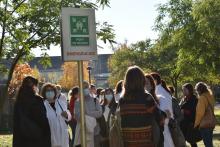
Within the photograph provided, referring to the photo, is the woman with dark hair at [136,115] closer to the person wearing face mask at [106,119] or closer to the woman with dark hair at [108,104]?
the woman with dark hair at [108,104]

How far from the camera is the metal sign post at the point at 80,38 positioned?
704cm

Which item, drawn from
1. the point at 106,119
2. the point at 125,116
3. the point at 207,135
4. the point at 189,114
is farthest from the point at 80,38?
the point at 189,114

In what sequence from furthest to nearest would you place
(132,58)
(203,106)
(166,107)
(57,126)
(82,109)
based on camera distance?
1. (132,58)
2. (203,106)
3. (57,126)
4. (166,107)
5. (82,109)

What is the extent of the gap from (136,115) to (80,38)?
47.0 inches

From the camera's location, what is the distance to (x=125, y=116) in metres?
7.20

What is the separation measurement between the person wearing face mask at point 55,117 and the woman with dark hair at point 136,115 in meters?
3.76

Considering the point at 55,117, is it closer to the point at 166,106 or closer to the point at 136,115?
the point at 166,106

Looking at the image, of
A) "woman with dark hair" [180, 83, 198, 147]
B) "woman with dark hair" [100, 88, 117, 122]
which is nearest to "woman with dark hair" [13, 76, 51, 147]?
"woman with dark hair" [100, 88, 117, 122]

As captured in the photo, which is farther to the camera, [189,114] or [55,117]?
[189,114]

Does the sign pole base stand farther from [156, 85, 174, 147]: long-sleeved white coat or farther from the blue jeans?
the blue jeans

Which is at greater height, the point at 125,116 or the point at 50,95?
the point at 50,95

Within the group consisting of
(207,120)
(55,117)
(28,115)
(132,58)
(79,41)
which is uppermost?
(132,58)

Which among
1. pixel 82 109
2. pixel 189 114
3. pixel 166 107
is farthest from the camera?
pixel 189 114

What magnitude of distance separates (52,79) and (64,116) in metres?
103
